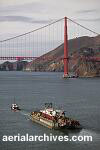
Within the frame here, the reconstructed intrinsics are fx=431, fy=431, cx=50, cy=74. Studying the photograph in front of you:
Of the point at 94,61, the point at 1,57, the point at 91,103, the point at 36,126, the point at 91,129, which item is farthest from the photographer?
the point at 94,61

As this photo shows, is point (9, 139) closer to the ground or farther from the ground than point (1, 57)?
closer to the ground

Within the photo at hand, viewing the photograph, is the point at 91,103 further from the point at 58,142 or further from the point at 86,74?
the point at 86,74

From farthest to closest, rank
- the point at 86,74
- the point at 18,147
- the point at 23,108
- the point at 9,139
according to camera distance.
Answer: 1. the point at 86,74
2. the point at 23,108
3. the point at 9,139
4. the point at 18,147

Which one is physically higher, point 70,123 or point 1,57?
point 1,57

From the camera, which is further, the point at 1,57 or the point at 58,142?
the point at 1,57

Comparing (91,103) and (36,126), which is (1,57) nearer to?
(91,103)

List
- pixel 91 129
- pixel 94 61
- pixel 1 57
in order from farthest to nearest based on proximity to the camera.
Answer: pixel 94 61 → pixel 1 57 → pixel 91 129

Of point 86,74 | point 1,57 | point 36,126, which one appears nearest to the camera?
point 36,126

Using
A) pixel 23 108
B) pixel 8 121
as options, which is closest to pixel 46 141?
pixel 8 121

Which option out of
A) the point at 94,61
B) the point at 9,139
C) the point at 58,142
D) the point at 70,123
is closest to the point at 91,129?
the point at 70,123
